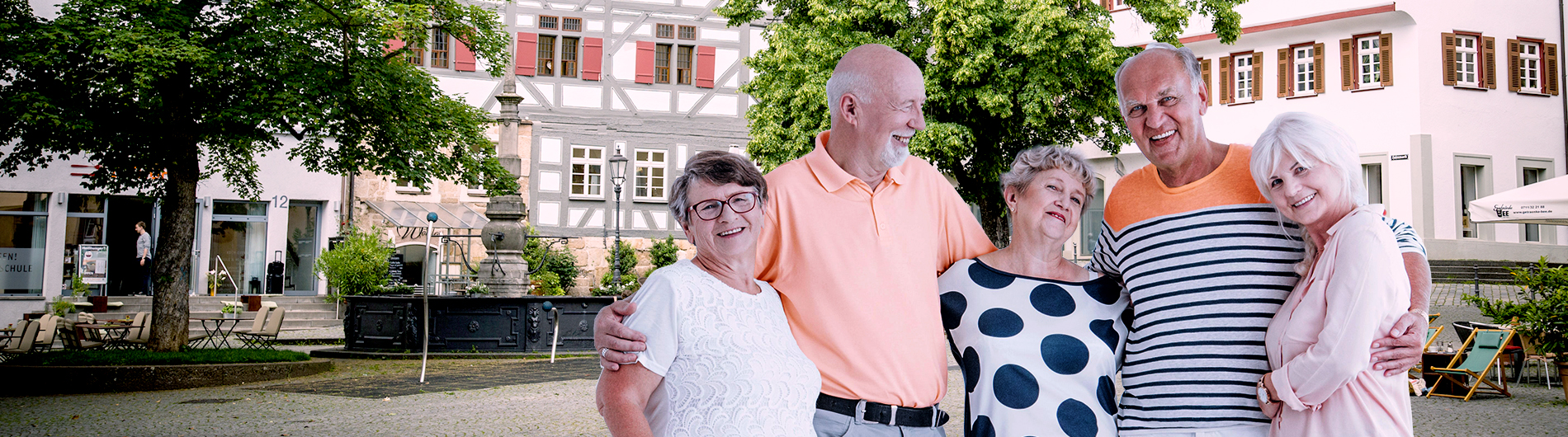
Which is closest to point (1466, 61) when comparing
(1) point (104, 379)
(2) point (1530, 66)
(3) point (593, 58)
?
(2) point (1530, 66)

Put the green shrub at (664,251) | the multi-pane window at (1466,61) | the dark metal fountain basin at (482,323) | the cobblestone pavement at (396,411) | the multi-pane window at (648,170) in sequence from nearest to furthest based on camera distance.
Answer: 1. the cobblestone pavement at (396,411)
2. the dark metal fountain basin at (482,323)
3. the multi-pane window at (1466,61)
4. the green shrub at (664,251)
5. the multi-pane window at (648,170)

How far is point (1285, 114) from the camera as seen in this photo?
2.62 meters

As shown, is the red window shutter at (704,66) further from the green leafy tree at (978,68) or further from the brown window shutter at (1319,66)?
the brown window shutter at (1319,66)

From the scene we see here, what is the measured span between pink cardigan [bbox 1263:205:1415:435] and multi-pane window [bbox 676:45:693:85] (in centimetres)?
2574

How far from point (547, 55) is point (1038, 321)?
2531 centimetres

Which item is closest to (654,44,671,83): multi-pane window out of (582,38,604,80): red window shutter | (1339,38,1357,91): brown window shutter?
(582,38,604,80): red window shutter

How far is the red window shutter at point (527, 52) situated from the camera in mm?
26328

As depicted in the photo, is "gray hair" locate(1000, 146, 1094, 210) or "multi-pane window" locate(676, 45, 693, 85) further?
"multi-pane window" locate(676, 45, 693, 85)

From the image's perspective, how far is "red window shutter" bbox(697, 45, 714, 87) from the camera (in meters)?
27.5

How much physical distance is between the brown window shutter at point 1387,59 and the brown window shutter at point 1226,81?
10.9ft

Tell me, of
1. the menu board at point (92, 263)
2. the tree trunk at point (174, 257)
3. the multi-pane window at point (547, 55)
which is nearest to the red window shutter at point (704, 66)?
the multi-pane window at point (547, 55)

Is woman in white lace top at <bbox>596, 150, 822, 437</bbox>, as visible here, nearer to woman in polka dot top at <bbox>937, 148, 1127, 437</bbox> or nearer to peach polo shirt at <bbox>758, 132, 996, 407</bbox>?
peach polo shirt at <bbox>758, 132, 996, 407</bbox>

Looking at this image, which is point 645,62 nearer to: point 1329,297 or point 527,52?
point 527,52

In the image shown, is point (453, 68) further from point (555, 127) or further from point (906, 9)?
point (906, 9)
